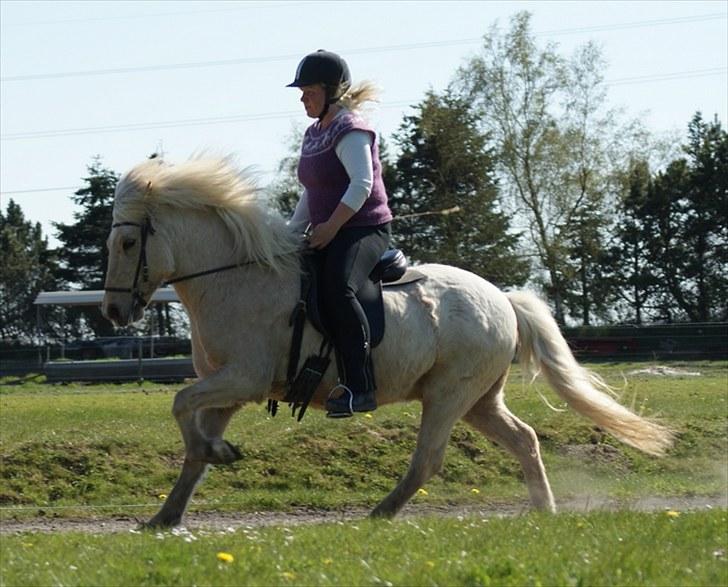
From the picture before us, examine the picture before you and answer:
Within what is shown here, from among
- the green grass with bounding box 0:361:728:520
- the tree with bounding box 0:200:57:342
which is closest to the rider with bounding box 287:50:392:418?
the green grass with bounding box 0:361:728:520

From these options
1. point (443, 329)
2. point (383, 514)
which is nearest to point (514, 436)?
point (443, 329)

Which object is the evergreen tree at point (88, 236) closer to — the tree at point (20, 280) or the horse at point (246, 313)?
the tree at point (20, 280)

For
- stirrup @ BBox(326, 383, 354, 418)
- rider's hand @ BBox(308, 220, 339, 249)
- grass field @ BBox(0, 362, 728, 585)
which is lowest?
grass field @ BBox(0, 362, 728, 585)

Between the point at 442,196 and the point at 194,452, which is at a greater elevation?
the point at 442,196

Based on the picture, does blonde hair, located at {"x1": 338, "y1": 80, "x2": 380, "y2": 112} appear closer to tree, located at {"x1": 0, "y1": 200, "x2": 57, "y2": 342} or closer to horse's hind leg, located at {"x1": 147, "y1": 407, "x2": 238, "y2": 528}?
horse's hind leg, located at {"x1": 147, "y1": 407, "x2": 238, "y2": 528}

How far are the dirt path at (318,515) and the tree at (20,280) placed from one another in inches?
2298

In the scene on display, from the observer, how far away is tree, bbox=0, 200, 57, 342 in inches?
2862

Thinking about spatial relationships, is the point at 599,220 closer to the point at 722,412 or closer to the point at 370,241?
the point at 722,412

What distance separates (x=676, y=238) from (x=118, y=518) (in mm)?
56923

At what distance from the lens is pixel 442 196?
2753 inches

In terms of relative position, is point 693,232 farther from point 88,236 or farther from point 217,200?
point 217,200

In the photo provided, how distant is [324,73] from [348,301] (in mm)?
1770

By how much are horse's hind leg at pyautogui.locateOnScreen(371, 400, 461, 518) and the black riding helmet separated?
102 inches

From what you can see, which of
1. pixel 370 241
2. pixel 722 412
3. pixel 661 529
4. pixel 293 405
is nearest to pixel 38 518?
pixel 293 405
